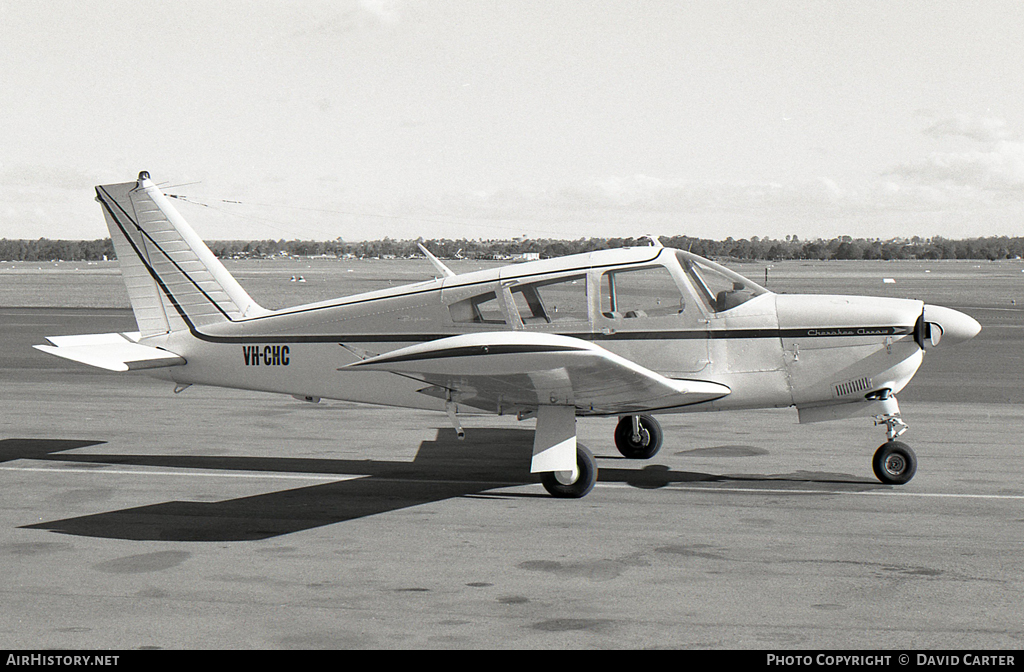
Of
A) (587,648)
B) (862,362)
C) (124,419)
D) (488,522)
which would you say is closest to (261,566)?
(488,522)

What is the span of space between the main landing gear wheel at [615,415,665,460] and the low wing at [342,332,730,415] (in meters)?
1.71

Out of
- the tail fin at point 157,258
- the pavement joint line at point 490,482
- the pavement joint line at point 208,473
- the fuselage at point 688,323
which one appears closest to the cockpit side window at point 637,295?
the fuselage at point 688,323

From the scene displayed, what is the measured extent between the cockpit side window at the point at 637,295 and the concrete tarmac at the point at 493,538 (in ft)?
5.77

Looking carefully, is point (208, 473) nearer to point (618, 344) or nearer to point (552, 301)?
point (552, 301)

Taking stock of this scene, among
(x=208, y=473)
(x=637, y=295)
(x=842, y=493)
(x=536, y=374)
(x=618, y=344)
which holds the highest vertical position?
(x=637, y=295)

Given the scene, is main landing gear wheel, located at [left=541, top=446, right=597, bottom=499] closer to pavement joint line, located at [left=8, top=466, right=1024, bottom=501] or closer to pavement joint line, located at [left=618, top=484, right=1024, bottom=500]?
pavement joint line, located at [left=8, top=466, right=1024, bottom=501]

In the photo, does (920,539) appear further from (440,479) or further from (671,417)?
(671,417)

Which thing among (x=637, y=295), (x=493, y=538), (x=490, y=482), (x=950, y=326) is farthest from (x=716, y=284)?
(x=493, y=538)

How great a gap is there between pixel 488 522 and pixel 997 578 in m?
3.92

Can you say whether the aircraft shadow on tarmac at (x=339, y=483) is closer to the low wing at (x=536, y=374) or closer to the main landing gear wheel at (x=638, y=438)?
the main landing gear wheel at (x=638, y=438)

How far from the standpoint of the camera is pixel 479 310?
9562 mm

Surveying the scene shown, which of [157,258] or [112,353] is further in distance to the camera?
[157,258]

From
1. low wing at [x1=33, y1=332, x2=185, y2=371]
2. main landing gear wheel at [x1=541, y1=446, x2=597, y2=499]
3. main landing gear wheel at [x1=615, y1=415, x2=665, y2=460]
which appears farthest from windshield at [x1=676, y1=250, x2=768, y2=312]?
low wing at [x1=33, y1=332, x2=185, y2=371]

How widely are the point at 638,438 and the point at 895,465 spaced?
2.82 metres
